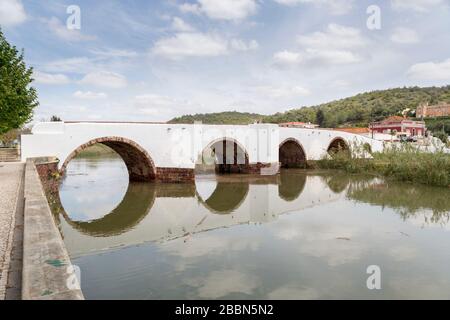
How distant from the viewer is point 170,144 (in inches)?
637

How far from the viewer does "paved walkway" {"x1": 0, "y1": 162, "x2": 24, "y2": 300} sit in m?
3.37

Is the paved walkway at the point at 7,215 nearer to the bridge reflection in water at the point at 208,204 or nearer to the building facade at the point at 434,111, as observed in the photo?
the bridge reflection in water at the point at 208,204

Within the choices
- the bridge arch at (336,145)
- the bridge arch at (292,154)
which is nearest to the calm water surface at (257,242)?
the bridge arch at (292,154)

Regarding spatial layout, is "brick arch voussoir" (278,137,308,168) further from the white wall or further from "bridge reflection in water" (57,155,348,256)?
"bridge reflection in water" (57,155,348,256)

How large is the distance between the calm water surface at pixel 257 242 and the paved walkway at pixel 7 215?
4.21 ft

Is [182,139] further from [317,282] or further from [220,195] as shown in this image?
[317,282]

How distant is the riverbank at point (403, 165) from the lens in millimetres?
15414

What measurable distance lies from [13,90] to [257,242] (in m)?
11.2

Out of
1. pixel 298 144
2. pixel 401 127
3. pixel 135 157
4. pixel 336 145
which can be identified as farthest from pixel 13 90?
pixel 401 127

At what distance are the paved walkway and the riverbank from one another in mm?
15220

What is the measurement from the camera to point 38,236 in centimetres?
374
